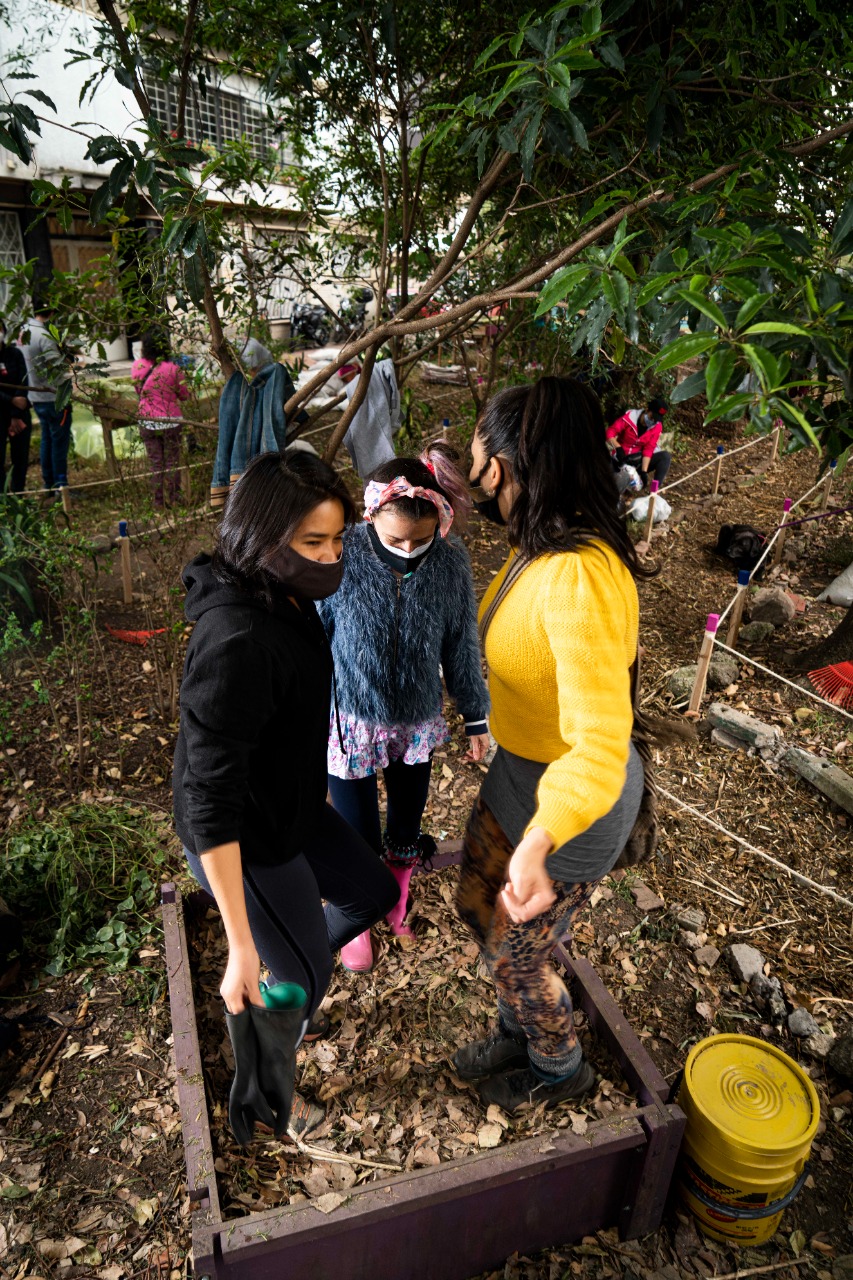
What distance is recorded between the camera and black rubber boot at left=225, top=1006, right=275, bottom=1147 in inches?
71.2

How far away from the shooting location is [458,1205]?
6.75 ft

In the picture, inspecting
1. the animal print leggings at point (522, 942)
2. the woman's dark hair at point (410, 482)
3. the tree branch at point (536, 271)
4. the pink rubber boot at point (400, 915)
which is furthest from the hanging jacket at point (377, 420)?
the animal print leggings at point (522, 942)

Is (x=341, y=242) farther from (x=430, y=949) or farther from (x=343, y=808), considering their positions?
(x=430, y=949)

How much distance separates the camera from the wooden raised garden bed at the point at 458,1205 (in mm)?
1920

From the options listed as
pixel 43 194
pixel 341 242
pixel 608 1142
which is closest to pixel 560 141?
pixel 43 194

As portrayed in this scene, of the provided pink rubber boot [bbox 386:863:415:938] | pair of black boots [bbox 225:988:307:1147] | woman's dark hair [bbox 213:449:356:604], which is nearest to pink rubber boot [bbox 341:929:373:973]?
pink rubber boot [bbox 386:863:415:938]

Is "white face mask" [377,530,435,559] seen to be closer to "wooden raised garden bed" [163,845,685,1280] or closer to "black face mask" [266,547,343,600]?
"black face mask" [266,547,343,600]

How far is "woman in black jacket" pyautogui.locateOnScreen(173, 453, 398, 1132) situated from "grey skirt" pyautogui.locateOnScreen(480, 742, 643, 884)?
1.64 feet

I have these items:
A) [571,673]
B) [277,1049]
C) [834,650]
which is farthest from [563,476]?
[834,650]

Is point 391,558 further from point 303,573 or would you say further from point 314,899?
point 314,899

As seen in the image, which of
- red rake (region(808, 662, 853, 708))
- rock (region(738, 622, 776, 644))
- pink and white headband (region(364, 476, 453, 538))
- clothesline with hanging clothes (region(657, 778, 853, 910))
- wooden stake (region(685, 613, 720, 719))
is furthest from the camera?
rock (region(738, 622, 776, 644))

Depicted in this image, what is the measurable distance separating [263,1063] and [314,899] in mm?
421

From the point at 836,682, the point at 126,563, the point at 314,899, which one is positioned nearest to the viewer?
the point at 314,899

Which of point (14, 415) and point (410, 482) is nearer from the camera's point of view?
point (410, 482)
